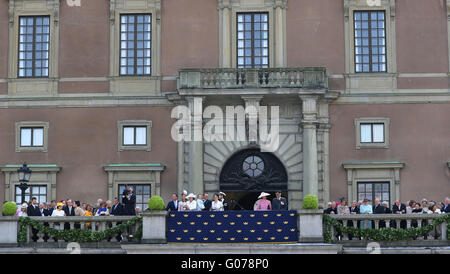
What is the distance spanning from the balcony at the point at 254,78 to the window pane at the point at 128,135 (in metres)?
3.13

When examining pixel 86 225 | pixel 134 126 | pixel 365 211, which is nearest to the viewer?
pixel 86 225

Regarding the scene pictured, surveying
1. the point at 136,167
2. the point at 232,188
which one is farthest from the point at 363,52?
the point at 136,167

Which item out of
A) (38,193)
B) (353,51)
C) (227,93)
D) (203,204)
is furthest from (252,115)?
(38,193)

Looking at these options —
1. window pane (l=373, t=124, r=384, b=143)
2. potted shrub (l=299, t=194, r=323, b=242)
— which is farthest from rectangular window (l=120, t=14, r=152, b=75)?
potted shrub (l=299, t=194, r=323, b=242)

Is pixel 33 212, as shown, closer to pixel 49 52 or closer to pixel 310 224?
pixel 310 224

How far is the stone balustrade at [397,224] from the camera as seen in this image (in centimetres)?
3391

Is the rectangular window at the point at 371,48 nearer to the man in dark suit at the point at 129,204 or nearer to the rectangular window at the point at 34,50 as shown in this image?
the rectangular window at the point at 34,50

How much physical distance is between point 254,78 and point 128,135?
6177 millimetres

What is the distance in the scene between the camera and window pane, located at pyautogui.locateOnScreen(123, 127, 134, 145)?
47344 millimetres

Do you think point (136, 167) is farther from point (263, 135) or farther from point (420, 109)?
point (420, 109)

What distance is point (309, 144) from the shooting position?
151 ft

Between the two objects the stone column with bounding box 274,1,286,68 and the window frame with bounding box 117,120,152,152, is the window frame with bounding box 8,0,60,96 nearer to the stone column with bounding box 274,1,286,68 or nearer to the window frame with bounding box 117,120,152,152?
the window frame with bounding box 117,120,152,152
